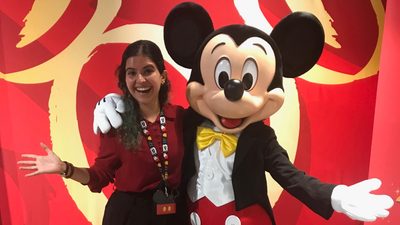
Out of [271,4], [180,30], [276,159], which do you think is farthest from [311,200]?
[271,4]

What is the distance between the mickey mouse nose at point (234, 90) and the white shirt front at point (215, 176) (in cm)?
18

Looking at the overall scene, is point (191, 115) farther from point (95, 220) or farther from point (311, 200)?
point (95, 220)

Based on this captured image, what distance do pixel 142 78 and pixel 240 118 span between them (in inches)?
15.4

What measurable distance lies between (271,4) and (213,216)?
1125mm

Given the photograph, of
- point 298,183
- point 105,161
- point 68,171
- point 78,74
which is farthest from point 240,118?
point 78,74

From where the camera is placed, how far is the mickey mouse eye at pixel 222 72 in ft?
4.69

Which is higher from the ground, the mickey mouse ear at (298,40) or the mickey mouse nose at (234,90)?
the mickey mouse ear at (298,40)

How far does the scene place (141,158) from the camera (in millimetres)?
1567

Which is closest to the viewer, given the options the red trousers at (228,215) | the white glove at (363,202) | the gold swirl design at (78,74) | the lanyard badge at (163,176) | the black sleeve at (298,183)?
the white glove at (363,202)

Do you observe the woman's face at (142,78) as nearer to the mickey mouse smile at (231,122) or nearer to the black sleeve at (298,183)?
the mickey mouse smile at (231,122)

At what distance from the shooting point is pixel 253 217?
145 cm

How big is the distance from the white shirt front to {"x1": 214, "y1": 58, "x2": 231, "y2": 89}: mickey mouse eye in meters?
0.20

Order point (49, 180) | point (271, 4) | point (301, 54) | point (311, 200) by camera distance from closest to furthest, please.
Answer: point (311, 200), point (301, 54), point (271, 4), point (49, 180)

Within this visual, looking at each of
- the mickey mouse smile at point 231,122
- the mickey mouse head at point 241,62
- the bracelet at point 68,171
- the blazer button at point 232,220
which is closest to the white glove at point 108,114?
the bracelet at point 68,171
